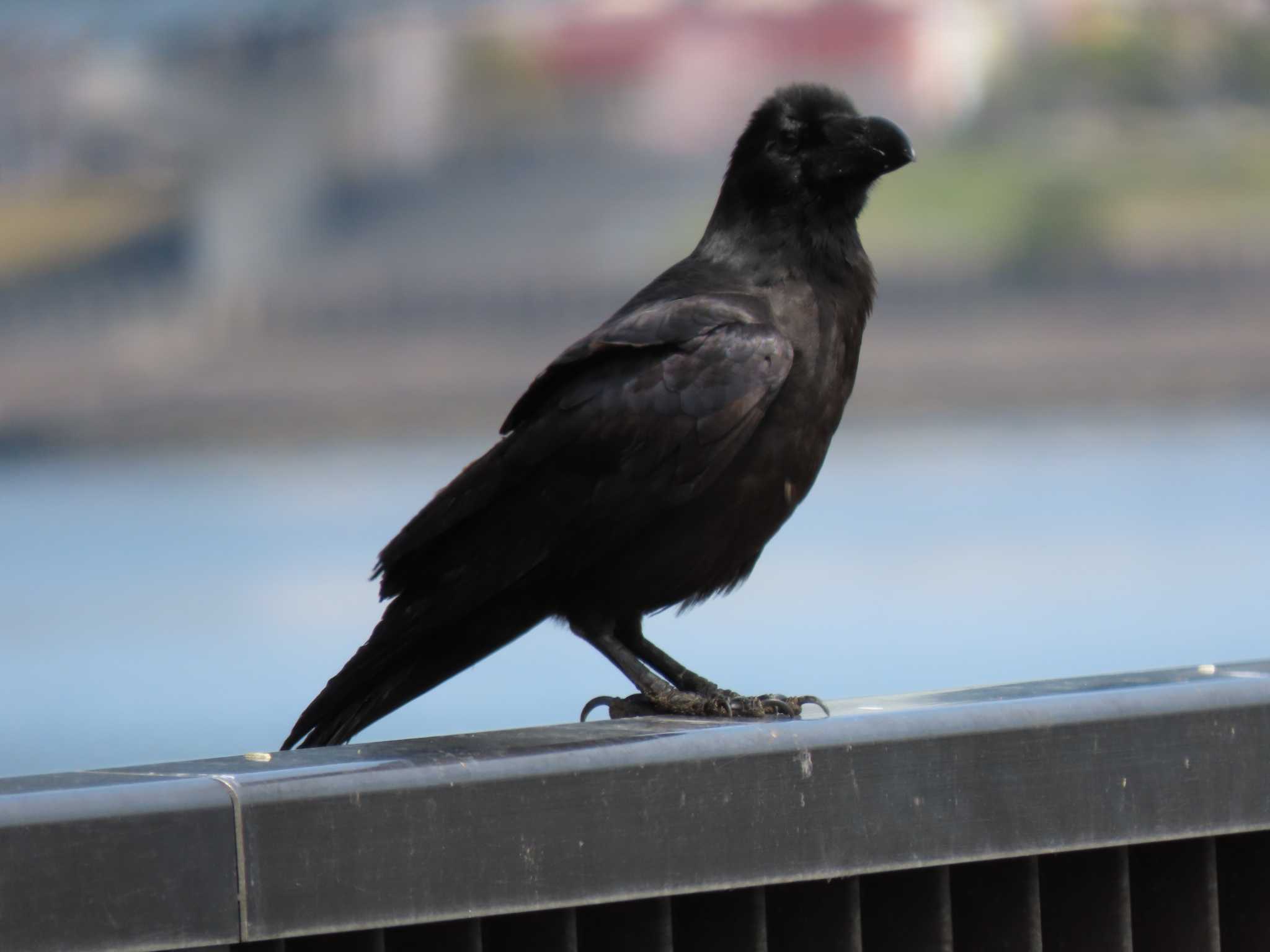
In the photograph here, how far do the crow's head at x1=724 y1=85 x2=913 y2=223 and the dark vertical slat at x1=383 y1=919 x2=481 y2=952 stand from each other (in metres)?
2.07

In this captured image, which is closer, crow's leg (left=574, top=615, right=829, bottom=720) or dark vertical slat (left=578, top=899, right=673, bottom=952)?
dark vertical slat (left=578, top=899, right=673, bottom=952)

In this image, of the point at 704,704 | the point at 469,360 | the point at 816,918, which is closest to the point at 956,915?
the point at 816,918

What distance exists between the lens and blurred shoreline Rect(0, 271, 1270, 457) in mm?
18500

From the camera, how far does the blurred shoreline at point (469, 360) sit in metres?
18.5

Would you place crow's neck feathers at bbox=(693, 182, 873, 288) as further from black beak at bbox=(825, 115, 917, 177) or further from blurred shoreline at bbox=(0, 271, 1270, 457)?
blurred shoreline at bbox=(0, 271, 1270, 457)

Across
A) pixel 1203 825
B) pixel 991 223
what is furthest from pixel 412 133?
pixel 1203 825

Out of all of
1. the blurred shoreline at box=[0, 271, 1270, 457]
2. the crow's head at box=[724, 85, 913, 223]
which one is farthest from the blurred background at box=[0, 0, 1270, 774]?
the crow's head at box=[724, 85, 913, 223]

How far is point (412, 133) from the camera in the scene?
1952cm

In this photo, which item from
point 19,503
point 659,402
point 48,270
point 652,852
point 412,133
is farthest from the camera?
point 19,503

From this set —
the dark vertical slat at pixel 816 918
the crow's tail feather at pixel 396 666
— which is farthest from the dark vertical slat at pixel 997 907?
the crow's tail feather at pixel 396 666

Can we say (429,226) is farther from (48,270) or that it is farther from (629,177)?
(48,270)

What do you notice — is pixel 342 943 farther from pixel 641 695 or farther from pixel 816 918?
pixel 641 695

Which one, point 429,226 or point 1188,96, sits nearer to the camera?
point 429,226

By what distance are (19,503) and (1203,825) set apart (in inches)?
820
